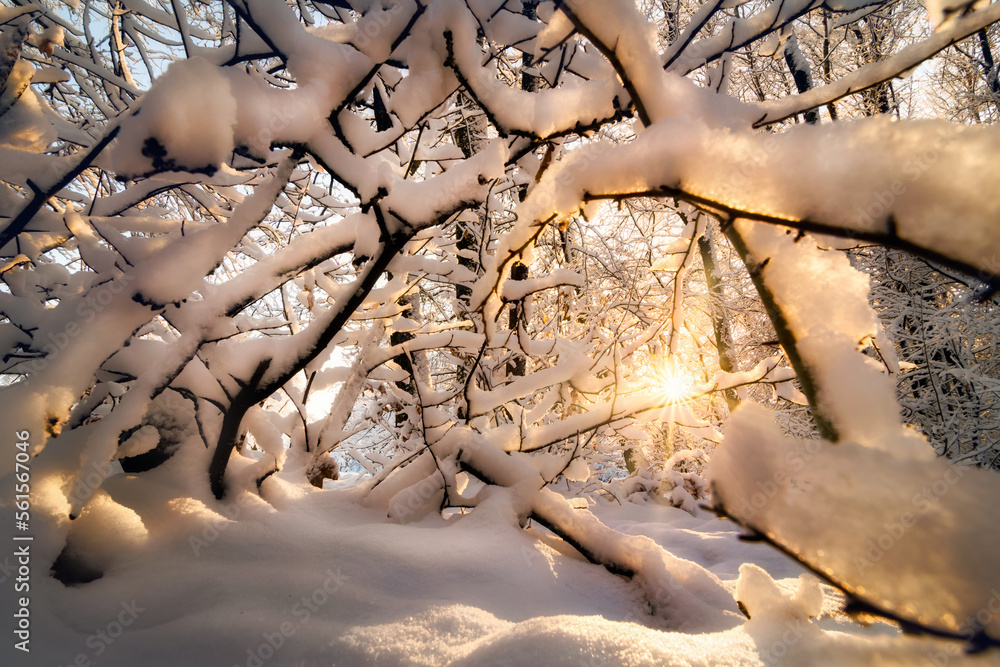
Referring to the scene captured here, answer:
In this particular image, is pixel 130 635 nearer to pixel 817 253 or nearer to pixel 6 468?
pixel 6 468

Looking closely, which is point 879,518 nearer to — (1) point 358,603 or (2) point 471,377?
(1) point 358,603

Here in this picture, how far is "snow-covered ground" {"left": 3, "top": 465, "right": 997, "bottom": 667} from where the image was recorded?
992 millimetres

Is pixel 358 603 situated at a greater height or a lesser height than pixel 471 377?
lesser

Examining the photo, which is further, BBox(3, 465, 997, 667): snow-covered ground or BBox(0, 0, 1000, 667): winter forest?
BBox(3, 465, 997, 667): snow-covered ground

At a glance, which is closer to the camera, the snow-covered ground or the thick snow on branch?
the thick snow on branch

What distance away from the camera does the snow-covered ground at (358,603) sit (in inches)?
39.1

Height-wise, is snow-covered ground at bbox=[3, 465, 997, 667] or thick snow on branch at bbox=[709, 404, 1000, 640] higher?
thick snow on branch at bbox=[709, 404, 1000, 640]

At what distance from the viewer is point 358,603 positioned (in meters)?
1.32

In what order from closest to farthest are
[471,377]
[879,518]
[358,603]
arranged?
1. [879,518]
2. [358,603]
3. [471,377]

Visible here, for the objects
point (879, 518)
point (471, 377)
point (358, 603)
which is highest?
point (471, 377)

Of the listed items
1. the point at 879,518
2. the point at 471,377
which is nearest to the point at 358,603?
the point at 471,377

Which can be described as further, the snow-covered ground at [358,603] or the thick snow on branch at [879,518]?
the snow-covered ground at [358,603]

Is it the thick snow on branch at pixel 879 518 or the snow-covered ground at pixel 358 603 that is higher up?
Answer: the thick snow on branch at pixel 879 518

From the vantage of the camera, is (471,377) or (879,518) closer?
(879,518)
